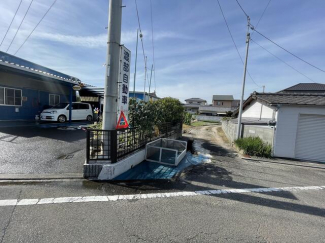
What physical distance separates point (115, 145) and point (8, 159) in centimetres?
322

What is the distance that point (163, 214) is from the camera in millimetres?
2635

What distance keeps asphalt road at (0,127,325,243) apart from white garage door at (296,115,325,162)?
361 centimetres

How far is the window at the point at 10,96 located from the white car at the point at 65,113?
1.77 metres

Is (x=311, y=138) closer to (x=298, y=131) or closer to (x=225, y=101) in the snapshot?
(x=298, y=131)

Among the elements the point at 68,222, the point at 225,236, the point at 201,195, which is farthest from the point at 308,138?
the point at 68,222

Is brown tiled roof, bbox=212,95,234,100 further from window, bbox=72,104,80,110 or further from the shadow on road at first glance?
the shadow on road

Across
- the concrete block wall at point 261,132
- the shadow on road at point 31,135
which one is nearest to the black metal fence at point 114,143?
the shadow on road at point 31,135

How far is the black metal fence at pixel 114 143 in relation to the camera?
12.7 feet

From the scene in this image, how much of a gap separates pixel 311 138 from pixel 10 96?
56.4 feet

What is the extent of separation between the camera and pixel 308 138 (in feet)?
22.7

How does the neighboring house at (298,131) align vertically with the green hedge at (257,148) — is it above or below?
above

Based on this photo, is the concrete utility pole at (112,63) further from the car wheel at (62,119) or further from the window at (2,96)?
the window at (2,96)

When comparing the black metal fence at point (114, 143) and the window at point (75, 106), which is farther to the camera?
the window at point (75, 106)

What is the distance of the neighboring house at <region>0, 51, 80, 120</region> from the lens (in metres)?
10.0
